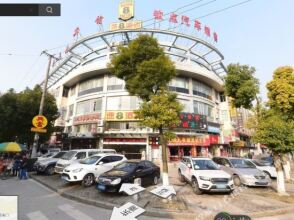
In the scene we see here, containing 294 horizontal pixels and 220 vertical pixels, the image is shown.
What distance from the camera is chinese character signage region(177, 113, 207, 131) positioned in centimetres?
3132

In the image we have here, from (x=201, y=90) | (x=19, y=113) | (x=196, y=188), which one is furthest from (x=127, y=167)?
(x=201, y=90)

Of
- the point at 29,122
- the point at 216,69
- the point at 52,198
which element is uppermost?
the point at 216,69

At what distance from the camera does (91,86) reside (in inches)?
1412

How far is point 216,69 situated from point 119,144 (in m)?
24.8

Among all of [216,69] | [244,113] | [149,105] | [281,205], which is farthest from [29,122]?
[244,113]

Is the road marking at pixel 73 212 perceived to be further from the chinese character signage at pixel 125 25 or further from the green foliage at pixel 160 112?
the chinese character signage at pixel 125 25

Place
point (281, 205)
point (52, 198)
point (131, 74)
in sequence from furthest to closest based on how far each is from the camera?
point (131, 74), point (52, 198), point (281, 205)

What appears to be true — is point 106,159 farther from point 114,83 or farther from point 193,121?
point 114,83

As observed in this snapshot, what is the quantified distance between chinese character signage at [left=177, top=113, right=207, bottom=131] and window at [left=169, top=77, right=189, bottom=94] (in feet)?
13.2

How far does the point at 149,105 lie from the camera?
1154cm

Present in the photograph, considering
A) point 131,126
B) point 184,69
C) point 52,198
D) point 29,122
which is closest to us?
point 52,198

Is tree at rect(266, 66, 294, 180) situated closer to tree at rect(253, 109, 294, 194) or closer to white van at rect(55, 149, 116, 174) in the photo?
tree at rect(253, 109, 294, 194)

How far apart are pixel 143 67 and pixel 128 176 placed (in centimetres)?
538

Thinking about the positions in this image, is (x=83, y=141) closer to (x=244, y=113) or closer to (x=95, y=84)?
(x=95, y=84)
